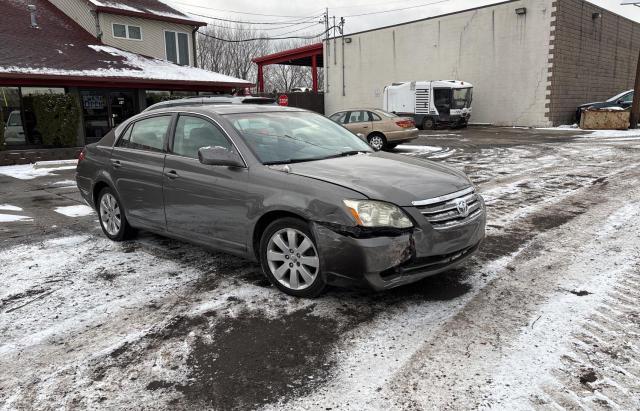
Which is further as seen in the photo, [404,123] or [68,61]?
[68,61]

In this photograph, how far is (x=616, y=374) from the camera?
2.81 m

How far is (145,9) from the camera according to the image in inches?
900

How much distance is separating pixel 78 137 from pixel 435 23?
69.2ft

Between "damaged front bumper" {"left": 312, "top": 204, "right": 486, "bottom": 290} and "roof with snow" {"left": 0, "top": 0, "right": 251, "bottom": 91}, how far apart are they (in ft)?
53.2

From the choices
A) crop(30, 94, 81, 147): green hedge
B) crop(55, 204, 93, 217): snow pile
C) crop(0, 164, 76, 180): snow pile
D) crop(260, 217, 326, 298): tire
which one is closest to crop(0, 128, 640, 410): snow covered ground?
crop(260, 217, 326, 298): tire

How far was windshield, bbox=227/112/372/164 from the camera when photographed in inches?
173

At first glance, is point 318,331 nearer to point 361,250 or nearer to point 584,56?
point 361,250

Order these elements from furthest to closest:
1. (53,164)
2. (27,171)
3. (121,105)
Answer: (121,105)
(53,164)
(27,171)

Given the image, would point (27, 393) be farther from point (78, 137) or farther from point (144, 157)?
point (78, 137)

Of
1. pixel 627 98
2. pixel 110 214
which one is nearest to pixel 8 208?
pixel 110 214

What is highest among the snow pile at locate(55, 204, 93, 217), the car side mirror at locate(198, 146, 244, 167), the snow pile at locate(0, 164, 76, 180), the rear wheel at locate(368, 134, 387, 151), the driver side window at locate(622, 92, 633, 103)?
the driver side window at locate(622, 92, 633, 103)

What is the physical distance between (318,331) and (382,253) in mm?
705

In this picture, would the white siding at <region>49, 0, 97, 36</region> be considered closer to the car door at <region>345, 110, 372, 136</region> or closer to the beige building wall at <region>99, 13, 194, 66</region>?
the beige building wall at <region>99, 13, 194, 66</region>

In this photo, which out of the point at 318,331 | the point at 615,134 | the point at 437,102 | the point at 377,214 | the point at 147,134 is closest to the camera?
the point at 318,331
